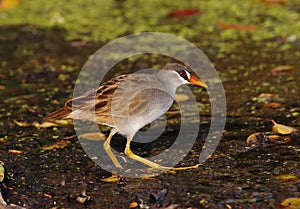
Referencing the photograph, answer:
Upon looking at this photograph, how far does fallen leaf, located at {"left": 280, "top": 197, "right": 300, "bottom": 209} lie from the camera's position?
374 centimetres

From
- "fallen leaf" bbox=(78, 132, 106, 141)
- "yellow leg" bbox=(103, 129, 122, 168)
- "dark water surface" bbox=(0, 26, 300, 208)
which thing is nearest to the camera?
"dark water surface" bbox=(0, 26, 300, 208)

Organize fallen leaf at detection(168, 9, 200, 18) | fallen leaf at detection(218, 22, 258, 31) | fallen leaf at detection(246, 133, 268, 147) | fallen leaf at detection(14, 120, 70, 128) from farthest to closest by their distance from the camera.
A: fallen leaf at detection(168, 9, 200, 18) → fallen leaf at detection(218, 22, 258, 31) → fallen leaf at detection(14, 120, 70, 128) → fallen leaf at detection(246, 133, 268, 147)

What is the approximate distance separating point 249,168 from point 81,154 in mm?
1419

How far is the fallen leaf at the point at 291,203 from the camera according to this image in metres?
3.74

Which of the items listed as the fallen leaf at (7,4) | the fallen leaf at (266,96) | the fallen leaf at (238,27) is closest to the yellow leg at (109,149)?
the fallen leaf at (266,96)

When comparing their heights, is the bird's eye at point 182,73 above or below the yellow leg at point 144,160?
above

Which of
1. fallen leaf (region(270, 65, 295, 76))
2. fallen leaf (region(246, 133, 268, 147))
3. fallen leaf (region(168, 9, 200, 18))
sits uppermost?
fallen leaf (region(168, 9, 200, 18))

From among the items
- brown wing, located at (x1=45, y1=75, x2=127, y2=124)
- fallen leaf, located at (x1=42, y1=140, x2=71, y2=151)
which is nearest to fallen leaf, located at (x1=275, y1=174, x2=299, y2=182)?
brown wing, located at (x1=45, y1=75, x2=127, y2=124)

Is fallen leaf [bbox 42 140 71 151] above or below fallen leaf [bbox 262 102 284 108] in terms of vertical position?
below

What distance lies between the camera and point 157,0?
929cm

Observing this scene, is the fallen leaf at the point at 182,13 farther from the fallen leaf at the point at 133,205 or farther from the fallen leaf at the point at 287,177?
Result: the fallen leaf at the point at 133,205

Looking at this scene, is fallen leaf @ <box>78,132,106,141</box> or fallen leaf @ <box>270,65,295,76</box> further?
fallen leaf @ <box>270,65,295,76</box>

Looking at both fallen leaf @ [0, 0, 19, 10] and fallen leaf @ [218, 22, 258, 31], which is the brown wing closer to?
fallen leaf @ [218, 22, 258, 31]

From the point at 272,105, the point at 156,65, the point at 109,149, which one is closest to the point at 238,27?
the point at 156,65
